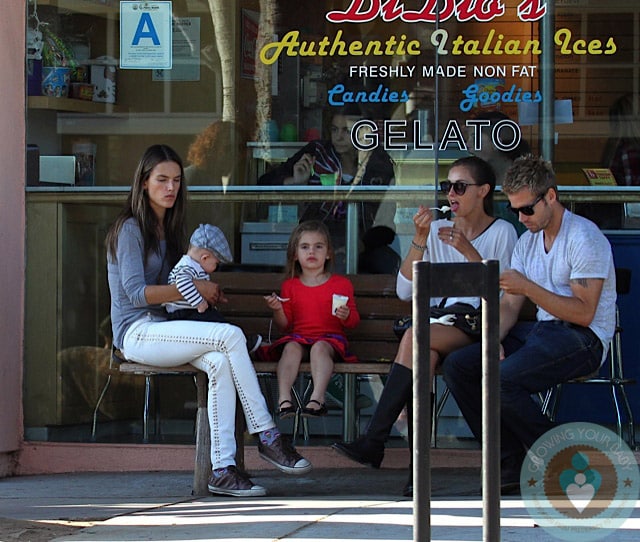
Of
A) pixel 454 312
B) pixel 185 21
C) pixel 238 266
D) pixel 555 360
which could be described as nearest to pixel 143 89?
pixel 185 21

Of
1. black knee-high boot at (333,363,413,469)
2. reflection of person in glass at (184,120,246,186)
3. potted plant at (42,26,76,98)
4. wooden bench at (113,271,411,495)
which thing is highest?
potted plant at (42,26,76,98)

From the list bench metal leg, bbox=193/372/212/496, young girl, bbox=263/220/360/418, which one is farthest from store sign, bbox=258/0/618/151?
bench metal leg, bbox=193/372/212/496

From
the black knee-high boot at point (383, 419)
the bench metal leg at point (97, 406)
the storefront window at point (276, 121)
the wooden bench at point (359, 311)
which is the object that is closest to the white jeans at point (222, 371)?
the wooden bench at point (359, 311)

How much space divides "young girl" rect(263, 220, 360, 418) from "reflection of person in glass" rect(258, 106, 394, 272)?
1.31 ft

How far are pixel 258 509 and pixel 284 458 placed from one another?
35cm

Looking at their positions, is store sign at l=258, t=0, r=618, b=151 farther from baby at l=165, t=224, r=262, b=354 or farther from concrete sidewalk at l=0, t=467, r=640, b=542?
concrete sidewalk at l=0, t=467, r=640, b=542

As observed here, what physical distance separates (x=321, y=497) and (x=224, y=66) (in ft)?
7.77

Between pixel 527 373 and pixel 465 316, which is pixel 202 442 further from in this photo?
pixel 527 373

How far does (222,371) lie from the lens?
5.80 metres

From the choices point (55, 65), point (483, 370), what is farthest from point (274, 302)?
point (483, 370)

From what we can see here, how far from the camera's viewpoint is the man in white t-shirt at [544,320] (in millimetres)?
5570

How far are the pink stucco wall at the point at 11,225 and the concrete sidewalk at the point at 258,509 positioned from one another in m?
0.32

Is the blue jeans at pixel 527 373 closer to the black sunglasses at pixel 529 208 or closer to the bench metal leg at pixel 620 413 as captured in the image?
the black sunglasses at pixel 529 208

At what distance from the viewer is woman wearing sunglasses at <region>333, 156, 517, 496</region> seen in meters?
5.74
